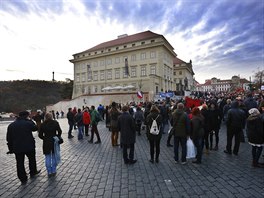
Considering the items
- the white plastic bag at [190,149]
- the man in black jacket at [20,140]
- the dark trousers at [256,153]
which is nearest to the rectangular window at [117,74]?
the white plastic bag at [190,149]

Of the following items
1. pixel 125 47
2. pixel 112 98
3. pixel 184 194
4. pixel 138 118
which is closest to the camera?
pixel 184 194

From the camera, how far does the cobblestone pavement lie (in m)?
4.31

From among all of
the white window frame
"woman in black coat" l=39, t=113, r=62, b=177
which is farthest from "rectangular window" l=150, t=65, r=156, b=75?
"woman in black coat" l=39, t=113, r=62, b=177

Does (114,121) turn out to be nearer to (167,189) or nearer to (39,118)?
(167,189)

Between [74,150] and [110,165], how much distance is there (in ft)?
9.72

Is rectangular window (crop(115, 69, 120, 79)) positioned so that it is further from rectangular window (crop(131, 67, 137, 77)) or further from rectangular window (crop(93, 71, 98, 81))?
rectangular window (crop(93, 71, 98, 81))

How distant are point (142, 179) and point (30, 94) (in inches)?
3292

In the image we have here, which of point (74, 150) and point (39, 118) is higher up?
point (39, 118)

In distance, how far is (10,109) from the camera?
6378 cm

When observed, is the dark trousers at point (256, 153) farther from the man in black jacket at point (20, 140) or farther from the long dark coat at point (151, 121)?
the man in black jacket at point (20, 140)

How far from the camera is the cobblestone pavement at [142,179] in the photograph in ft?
14.1

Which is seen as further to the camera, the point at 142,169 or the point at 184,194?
the point at 142,169

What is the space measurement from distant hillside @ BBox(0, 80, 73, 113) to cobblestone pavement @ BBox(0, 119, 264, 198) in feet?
208

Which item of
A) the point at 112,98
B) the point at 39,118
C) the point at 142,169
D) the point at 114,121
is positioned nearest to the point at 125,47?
the point at 112,98
